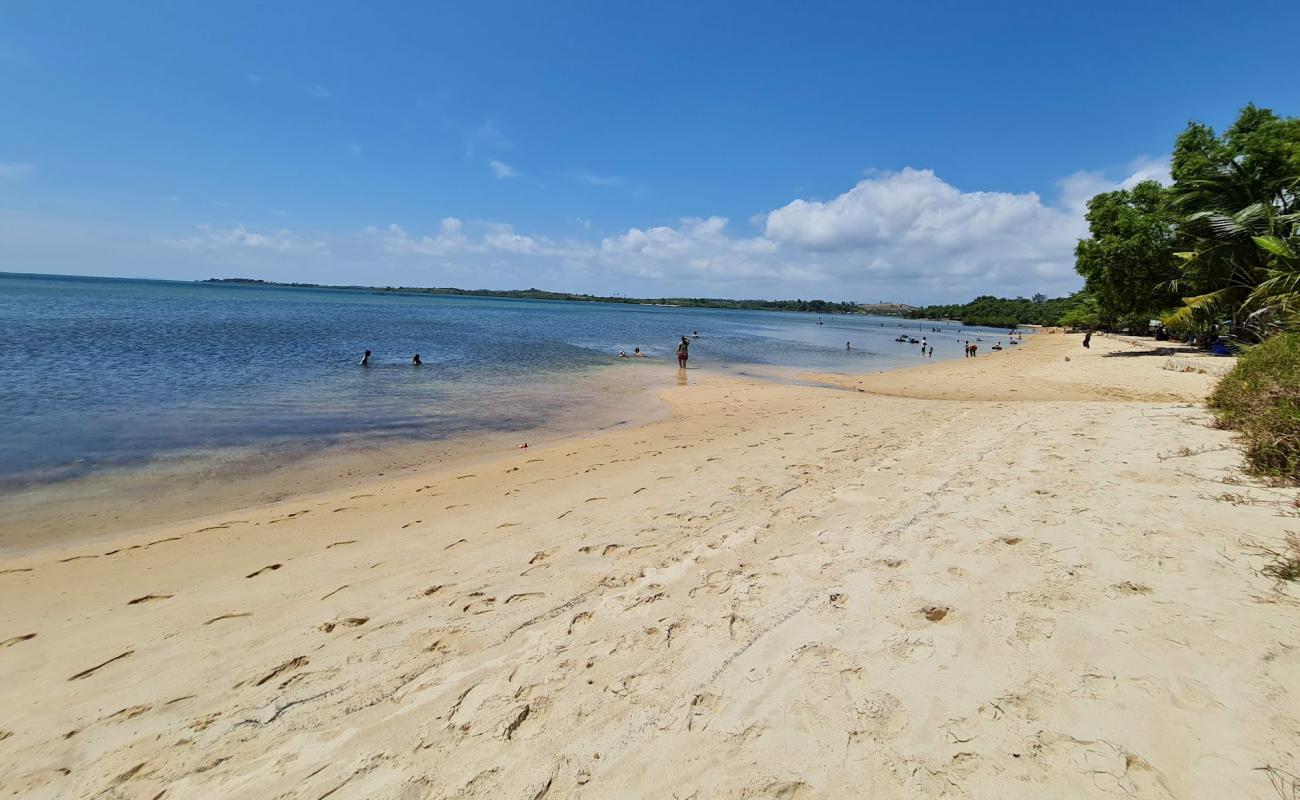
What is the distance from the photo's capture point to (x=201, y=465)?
380 inches

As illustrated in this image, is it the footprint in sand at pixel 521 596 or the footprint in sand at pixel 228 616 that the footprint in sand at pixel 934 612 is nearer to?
the footprint in sand at pixel 521 596

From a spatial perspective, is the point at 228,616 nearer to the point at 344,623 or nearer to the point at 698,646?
the point at 344,623

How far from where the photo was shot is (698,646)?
3516mm

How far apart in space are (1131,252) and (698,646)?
38.2 meters

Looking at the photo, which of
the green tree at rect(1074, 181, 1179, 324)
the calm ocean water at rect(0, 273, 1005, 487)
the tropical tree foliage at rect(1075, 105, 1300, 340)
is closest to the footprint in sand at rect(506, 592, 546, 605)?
the calm ocean water at rect(0, 273, 1005, 487)

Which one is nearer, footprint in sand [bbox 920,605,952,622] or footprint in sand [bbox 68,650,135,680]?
footprint in sand [bbox 920,605,952,622]

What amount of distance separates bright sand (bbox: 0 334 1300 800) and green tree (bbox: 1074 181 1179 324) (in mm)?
30537

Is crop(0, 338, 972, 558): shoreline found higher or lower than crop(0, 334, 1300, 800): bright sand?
lower

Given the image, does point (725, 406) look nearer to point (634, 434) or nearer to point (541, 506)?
point (634, 434)

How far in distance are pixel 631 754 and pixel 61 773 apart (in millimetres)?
3325

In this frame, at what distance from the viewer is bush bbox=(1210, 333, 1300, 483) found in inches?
215

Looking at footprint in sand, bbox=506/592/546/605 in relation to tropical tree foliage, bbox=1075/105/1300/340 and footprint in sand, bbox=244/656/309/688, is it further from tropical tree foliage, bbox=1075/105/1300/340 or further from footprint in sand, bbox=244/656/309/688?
tropical tree foliage, bbox=1075/105/1300/340

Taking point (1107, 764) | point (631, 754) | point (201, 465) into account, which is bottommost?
point (201, 465)

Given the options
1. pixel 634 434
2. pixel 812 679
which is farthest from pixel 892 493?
pixel 634 434
